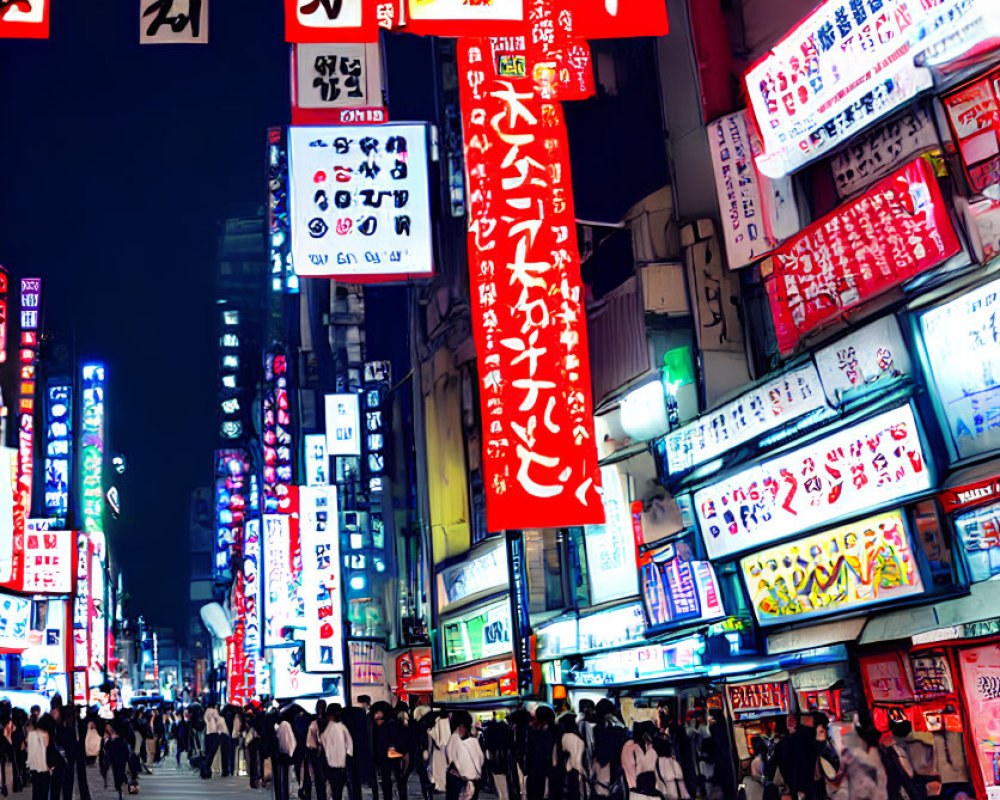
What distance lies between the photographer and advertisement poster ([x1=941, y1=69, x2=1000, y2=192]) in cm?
1467

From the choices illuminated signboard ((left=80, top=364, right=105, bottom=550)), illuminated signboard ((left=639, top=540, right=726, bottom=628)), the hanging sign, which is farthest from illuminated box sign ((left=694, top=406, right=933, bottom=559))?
illuminated signboard ((left=80, top=364, right=105, bottom=550))

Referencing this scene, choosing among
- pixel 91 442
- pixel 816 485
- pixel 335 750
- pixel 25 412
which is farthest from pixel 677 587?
pixel 91 442

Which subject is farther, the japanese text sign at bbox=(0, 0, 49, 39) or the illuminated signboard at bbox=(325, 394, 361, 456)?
the illuminated signboard at bbox=(325, 394, 361, 456)

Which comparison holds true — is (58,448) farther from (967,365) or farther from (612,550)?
(967,365)

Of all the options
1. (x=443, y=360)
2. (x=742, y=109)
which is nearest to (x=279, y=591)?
(x=443, y=360)

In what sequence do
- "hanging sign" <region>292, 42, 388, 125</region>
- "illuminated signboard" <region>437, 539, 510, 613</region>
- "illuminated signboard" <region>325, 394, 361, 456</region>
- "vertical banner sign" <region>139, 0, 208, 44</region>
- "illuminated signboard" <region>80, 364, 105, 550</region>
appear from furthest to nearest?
"illuminated signboard" <region>80, 364, 105, 550</region> < "illuminated signboard" <region>325, 394, 361, 456</region> < "illuminated signboard" <region>437, 539, 510, 613</region> < "hanging sign" <region>292, 42, 388, 125</region> < "vertical banner sign" <region>139, 0, 208, 44</region>

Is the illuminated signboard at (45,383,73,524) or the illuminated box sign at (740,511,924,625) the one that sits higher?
the illuminated signboard at (45,383,73,524)

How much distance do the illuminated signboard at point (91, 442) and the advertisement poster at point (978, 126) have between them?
50155 mm

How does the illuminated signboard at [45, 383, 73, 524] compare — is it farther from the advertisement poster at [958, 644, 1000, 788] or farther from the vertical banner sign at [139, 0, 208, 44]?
the advertisement poster at [958, 644, 1000, 788]

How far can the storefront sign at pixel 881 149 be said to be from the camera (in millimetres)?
16031

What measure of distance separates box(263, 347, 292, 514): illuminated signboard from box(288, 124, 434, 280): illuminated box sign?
27.8 meters

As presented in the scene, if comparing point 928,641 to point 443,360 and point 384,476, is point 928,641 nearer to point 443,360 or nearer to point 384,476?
point 443,360

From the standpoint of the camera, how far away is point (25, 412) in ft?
142

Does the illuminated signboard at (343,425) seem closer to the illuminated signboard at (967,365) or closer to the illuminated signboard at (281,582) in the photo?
the illuminated signboard at (281,582)
